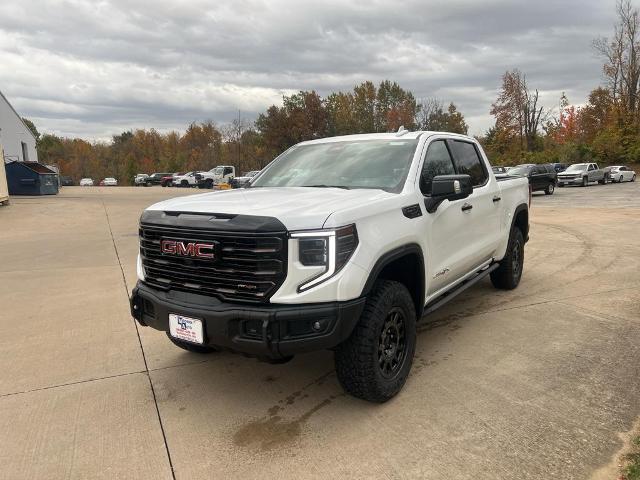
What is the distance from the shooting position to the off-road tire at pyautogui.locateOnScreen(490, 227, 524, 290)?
5.91 meters

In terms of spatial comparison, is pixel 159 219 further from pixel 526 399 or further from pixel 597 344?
pixel 597 344

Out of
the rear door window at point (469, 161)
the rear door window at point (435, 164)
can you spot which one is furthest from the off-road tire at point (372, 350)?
the rear door window at point (469, 161)

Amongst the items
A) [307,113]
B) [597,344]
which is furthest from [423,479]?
[307,113]

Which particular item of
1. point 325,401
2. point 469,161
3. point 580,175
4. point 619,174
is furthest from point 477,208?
point 619,174

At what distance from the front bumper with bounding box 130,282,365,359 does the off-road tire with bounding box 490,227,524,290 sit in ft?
11.6

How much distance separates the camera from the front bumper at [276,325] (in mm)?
2772

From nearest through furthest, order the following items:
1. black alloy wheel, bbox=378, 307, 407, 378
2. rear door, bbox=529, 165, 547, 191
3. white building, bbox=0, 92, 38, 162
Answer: black alloy wheel, bbox=378, 307, 407, 378 < rear door, bbox=529, 165, 547, 191 < white building, bbox=0, 92, 38, 162

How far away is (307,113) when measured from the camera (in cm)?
5650

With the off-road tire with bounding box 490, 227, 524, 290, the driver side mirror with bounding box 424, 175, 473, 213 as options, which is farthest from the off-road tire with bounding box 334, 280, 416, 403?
the off-road tire with bounding box 490, 227, 524, 290

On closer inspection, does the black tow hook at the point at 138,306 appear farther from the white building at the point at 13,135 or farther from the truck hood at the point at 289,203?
the white building at the point at 13,135

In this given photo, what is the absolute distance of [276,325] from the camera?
2770 mm

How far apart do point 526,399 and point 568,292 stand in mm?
3168

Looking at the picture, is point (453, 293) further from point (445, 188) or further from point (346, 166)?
point (346, 166)

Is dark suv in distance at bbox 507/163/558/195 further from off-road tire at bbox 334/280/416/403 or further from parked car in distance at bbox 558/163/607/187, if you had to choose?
off-road tire at bbox 334/280/416/403
